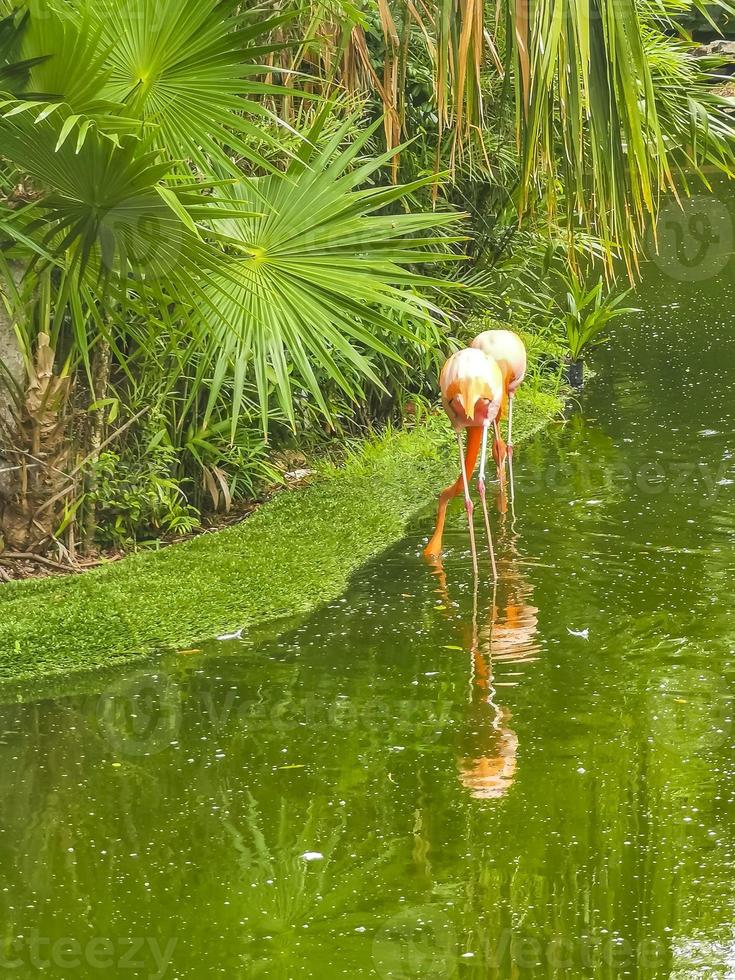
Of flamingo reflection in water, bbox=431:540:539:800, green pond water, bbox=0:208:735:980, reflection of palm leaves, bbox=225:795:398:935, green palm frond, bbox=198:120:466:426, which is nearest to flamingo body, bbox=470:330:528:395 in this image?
green pond water, bbox=0:208:735:980

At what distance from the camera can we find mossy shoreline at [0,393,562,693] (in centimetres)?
476

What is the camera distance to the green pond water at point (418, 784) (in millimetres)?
2938

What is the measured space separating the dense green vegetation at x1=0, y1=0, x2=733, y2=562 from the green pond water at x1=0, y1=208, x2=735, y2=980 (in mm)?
1022

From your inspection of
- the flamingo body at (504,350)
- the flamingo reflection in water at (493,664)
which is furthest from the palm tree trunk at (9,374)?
the flamingo body at (504,350)

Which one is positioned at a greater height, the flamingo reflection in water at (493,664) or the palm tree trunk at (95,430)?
the palm tree trunk at (95,430)

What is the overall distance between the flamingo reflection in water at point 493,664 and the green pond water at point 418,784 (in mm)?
11

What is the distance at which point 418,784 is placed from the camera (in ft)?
12.1

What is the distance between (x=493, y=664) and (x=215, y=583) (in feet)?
4.46

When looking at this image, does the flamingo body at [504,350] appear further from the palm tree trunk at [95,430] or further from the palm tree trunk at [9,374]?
the palm tree trunk at [9,374]

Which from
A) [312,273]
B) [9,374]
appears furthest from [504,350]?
[9,374]

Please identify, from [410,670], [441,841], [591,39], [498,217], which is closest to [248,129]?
[591,39]

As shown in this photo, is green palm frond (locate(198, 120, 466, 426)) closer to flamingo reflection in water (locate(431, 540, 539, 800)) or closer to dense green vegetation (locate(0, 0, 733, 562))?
dense green vegetation (locate(0, 0, 733, 562))

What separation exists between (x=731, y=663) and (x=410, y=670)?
1089mm

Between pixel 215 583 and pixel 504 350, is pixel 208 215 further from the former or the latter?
pixel 504 350
